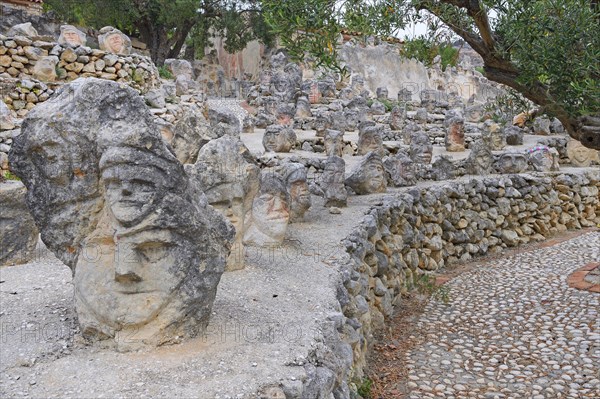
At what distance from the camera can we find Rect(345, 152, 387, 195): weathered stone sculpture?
32.6 ft

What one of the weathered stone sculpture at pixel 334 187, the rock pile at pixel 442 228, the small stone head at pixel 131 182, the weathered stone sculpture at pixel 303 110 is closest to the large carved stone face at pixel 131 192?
the small stone head at pixel 131 182

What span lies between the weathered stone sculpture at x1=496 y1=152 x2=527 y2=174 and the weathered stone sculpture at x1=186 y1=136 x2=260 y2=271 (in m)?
8.66

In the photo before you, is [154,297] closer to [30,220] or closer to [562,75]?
[30,220]

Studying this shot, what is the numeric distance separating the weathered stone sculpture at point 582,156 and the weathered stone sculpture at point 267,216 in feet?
36.7

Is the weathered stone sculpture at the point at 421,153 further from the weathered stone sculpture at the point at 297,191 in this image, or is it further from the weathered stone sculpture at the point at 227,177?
the weathered stone sculpture at the point at 227,177

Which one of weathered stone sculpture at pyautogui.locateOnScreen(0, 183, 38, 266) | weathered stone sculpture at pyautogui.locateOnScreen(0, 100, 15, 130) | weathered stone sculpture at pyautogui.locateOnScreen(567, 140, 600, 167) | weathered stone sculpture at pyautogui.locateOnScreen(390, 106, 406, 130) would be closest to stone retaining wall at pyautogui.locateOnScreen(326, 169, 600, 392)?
weathered stone sculpture at pyautogui.locateOnScreen(567, 140, 600, 167)

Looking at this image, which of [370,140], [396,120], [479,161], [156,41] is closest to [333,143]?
[370,140]

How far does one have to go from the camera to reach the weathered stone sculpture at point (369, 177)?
32.6ft

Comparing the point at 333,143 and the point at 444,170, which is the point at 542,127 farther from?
the point at 444,170

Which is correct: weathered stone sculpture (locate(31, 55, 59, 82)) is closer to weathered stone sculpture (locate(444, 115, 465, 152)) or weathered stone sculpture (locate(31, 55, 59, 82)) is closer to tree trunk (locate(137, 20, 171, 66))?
weathered stone sculpture (locate(444, 115, 465, 152))

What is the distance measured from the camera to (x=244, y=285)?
191 inches

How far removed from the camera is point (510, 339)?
7.05 metres

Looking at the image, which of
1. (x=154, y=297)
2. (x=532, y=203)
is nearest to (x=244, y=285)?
(x=154, y=297)

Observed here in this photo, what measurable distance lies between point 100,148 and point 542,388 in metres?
4.85
